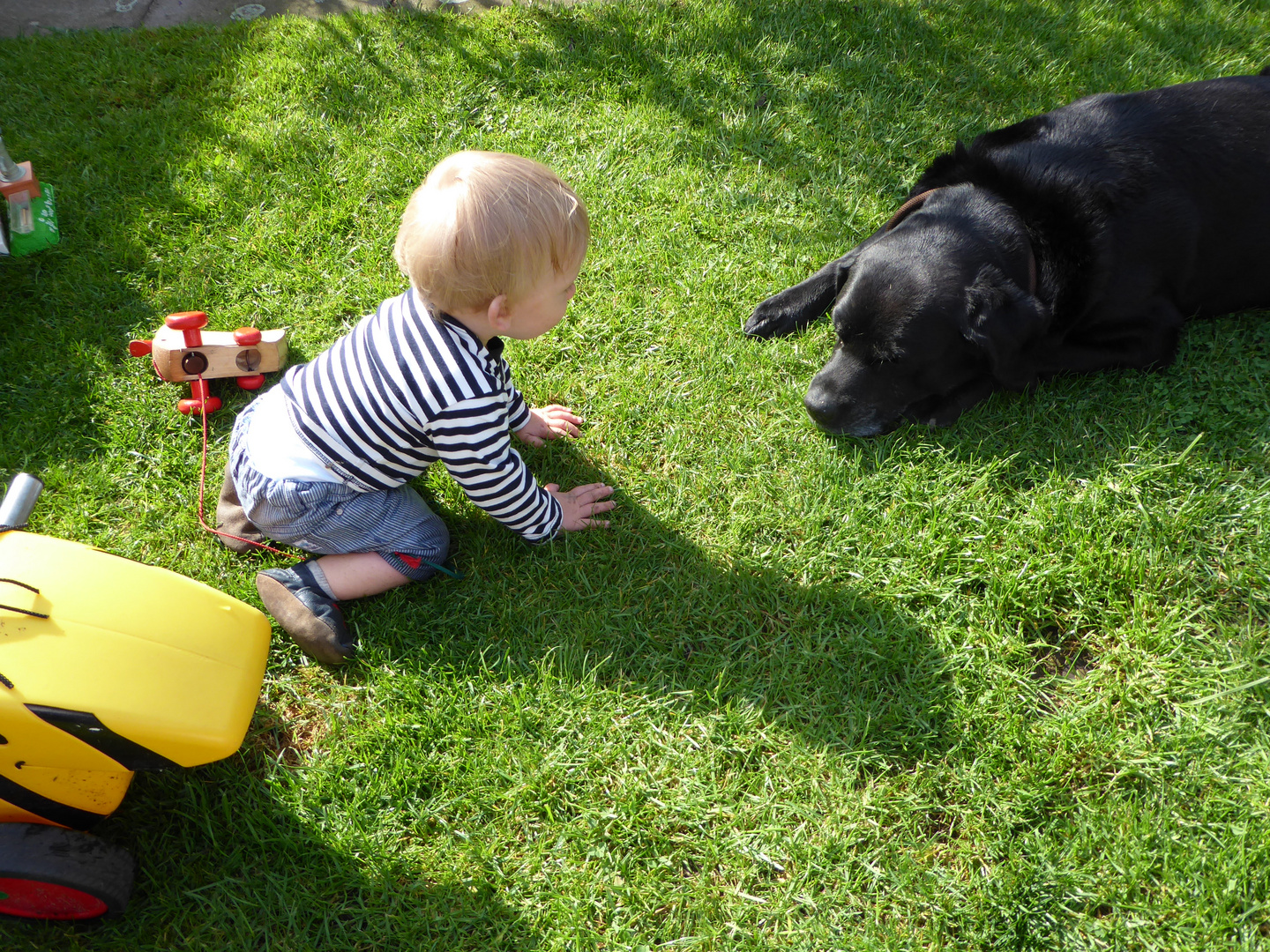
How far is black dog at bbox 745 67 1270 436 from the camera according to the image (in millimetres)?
2523

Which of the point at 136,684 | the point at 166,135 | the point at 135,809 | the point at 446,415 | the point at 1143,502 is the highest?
the point at 166,135

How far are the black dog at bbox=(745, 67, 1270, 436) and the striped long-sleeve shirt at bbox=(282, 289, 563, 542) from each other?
1129 millimetres

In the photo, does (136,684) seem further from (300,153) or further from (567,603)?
(300,153)

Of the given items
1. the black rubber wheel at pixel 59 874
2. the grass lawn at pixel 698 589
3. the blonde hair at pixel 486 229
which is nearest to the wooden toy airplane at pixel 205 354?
the grass lawn at pixel 698 589

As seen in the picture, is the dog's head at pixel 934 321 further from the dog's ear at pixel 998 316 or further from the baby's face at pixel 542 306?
the baby's face at pixel 542 306

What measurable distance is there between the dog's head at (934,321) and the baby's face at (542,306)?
40.2 inches

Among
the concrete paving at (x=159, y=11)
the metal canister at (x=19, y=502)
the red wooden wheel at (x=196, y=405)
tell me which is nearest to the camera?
the metal canister at (x=19, y=502)

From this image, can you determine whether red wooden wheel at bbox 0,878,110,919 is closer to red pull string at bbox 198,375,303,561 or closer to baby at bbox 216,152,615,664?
baby at bbox 216,152,615,664

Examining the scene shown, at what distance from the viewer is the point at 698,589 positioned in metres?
2.44

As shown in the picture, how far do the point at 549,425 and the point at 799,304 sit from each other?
1090mm

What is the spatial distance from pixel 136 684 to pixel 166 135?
10.8 feet

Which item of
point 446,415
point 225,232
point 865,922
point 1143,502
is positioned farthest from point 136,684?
point 1143,502

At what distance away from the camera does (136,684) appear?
67.4 inches

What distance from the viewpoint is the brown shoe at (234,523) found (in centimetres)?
251
